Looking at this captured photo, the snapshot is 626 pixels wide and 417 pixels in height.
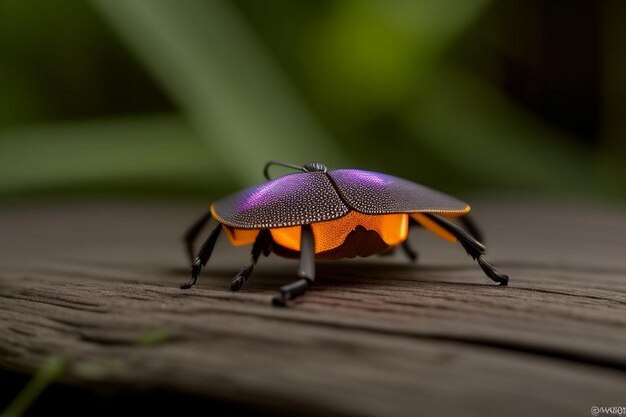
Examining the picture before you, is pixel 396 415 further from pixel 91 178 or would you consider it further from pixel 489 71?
pixel 489 71

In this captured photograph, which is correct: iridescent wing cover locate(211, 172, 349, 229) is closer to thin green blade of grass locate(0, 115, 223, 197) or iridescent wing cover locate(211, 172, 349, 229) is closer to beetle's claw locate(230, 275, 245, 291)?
beetle's claw locate(230, 275, 245, 291)

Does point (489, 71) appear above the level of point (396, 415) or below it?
above

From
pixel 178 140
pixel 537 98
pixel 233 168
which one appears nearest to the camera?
pixel 233 168

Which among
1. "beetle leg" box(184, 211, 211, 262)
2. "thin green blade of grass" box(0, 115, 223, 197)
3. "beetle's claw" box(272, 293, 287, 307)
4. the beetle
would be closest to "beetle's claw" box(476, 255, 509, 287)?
the beetle

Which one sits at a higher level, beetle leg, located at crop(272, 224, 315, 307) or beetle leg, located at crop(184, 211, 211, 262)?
beetle leg, located at crop(184, 211, 211, 262)

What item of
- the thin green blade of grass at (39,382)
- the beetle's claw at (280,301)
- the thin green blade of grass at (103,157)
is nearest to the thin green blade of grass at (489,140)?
the thin green blade of grass at (103,157)

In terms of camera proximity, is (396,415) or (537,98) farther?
(537,98)

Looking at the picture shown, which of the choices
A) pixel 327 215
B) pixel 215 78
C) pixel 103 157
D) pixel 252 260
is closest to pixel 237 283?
pixel 252 260

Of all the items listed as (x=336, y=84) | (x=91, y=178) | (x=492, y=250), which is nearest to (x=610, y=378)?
(x=492, y=250)
